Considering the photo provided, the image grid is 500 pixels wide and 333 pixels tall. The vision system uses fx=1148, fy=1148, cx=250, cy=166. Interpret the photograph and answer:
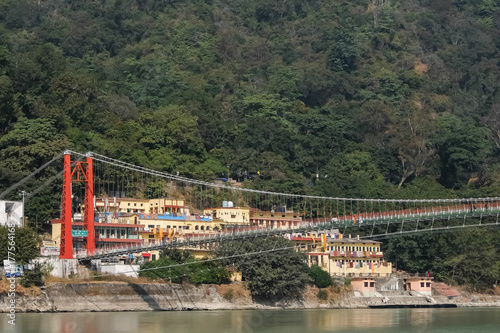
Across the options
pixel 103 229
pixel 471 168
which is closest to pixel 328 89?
pixel 471 168

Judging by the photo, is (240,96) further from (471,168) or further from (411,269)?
(411,269)

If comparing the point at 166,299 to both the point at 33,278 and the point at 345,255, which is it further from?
the point at 345,255

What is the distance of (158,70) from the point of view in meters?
91.2

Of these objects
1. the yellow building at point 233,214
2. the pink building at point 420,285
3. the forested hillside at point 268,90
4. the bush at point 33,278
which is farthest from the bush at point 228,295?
the pink building at point 420,285

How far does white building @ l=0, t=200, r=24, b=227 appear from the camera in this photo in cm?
5531

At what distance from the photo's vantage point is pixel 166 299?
52.3 meters

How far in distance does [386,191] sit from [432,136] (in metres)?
11.7

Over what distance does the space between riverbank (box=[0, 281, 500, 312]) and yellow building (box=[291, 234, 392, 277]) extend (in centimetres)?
290

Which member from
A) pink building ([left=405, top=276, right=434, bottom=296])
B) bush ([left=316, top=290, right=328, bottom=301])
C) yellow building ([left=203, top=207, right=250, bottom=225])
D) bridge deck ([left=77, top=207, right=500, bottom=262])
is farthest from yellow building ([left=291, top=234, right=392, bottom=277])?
bush ([left=316, top=290, right=328, bottom=301])

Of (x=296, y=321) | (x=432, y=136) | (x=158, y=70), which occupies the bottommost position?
(x=296, y=321)

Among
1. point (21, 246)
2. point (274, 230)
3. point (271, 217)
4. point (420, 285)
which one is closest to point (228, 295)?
point (274, 230)

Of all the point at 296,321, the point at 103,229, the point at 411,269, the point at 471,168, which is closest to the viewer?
the point at 296,321

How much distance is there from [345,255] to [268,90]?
31.1 metres

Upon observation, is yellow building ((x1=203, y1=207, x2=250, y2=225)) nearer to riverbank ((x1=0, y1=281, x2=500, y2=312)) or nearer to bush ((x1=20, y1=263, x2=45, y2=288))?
riverbank ((x1=0, y1=281, x2=500, y2=312))
